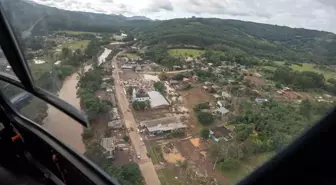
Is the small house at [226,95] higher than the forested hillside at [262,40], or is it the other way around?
the forested hillside at [262,40]

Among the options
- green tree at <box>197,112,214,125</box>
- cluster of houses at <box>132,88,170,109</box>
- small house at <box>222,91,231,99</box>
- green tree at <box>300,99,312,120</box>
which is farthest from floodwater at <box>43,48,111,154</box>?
green tree at <box>300,99,312,120</box>

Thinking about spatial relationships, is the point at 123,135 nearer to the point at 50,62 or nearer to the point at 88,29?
the point at 50,62

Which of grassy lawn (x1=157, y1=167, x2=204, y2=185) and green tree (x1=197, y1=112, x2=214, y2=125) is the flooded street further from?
green tree (x1=197, y1=112, x2=214, y2=125)

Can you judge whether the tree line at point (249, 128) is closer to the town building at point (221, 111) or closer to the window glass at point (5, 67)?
the town building at point (221, 111)

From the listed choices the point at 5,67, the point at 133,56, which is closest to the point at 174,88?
the point at 133,56

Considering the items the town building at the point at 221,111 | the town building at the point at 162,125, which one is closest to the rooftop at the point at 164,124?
the town building at the point at 162,125
